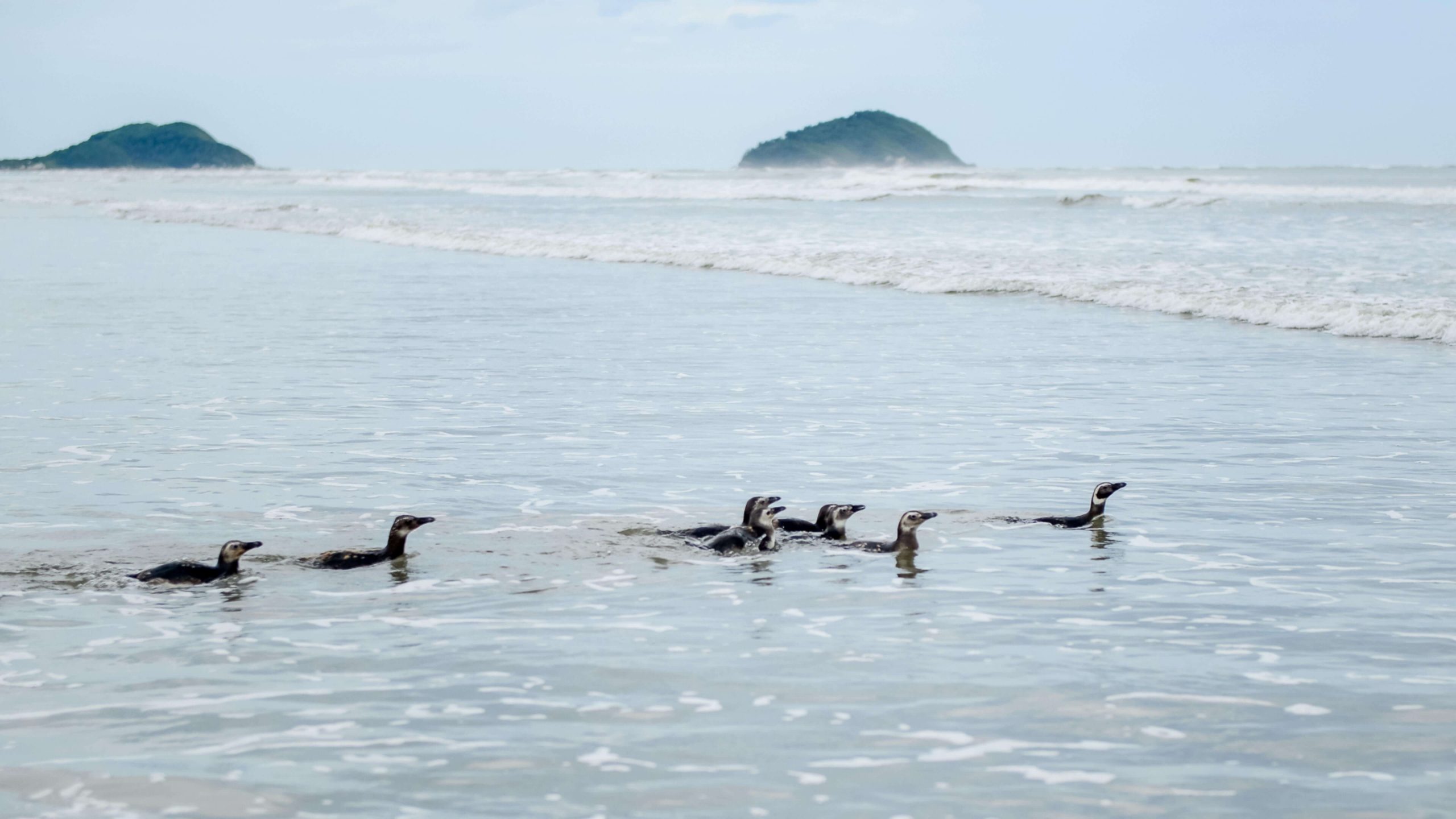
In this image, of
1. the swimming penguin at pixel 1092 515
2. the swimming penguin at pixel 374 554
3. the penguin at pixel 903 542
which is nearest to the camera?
the swimming penguin at pixel 374 554

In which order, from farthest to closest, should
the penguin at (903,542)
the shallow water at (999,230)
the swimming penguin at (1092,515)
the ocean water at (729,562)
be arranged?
the shallow water at (999,230) < the swimming penguin at (1092,515) < the penguin at (903,542) < the ocean water at (729,562)

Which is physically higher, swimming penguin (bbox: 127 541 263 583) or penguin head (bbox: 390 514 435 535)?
penguin head (bbox: 390 514 435 535)

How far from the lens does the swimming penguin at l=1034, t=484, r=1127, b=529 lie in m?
10.1

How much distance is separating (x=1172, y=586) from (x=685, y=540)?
300 cm

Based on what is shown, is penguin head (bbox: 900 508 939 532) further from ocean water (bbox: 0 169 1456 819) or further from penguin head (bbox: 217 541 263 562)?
penguin head (bbox: 217 541 263 562)

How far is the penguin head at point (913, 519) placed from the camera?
956 centimetres

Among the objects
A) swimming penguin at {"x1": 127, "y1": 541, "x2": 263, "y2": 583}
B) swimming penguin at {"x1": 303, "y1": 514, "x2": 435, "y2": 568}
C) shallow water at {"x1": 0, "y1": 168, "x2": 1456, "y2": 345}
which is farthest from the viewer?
shallow water at {"x1": 0, "y1": 168, "x2": 1456, "y2": 345}

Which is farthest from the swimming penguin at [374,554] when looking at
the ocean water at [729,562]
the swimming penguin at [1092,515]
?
the swimming penguin at [1092,515]

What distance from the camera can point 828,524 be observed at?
984 cm

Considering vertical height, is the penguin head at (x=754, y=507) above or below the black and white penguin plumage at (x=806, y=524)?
above

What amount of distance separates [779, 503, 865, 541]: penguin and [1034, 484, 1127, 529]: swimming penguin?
4.30ft

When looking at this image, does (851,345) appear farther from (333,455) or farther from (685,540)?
(685,540)

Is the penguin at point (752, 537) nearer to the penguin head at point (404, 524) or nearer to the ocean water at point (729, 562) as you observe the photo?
the ocean water at point (729, 562)

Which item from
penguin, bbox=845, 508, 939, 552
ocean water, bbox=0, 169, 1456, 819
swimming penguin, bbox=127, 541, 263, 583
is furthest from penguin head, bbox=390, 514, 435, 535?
penguin, bbox=845, 508, 939, 552
